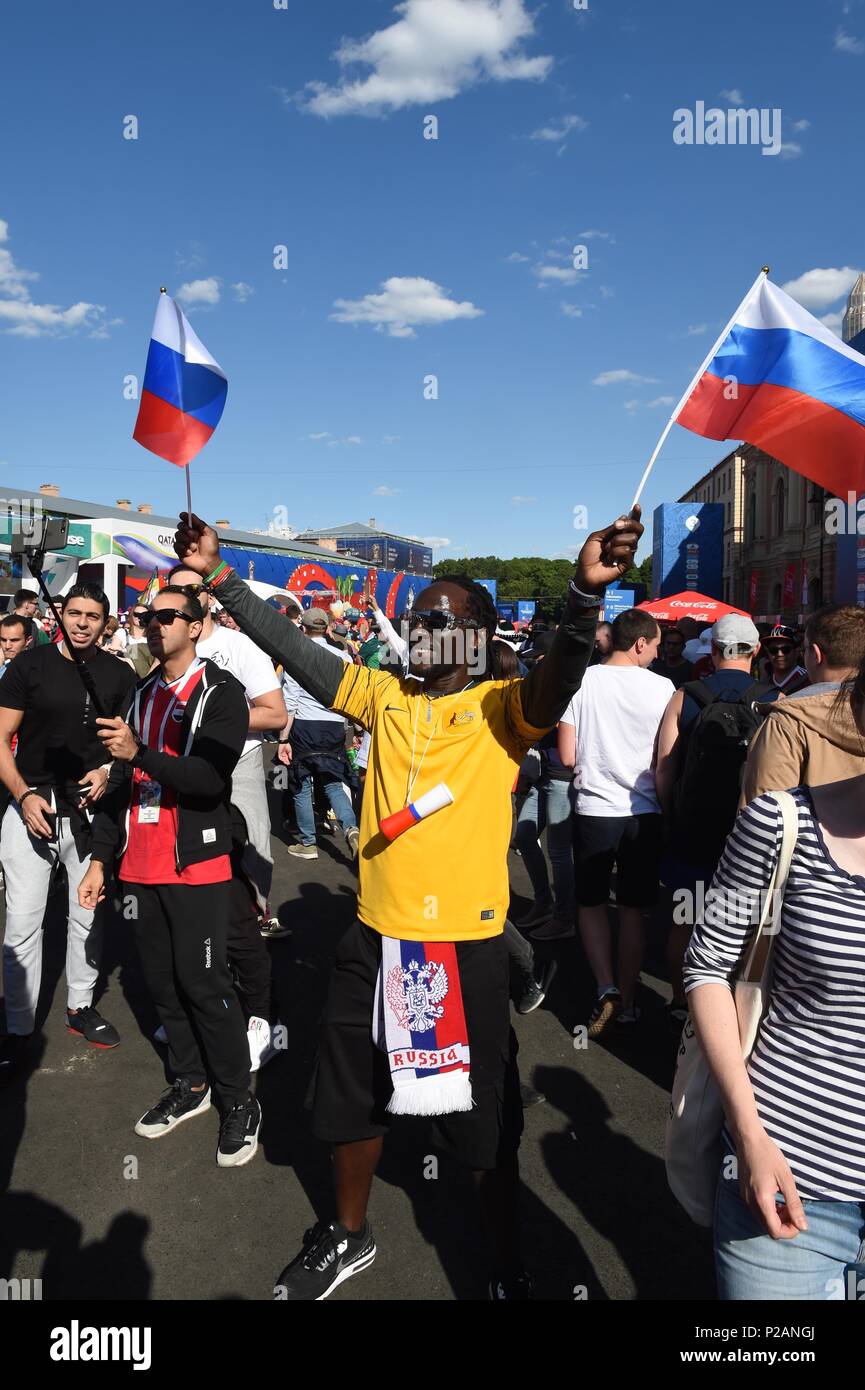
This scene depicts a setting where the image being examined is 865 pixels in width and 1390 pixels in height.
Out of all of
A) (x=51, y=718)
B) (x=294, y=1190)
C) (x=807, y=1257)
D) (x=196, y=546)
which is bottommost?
(x=294, y=1190)

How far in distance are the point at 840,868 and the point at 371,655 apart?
1039 cm

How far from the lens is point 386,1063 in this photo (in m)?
2.37

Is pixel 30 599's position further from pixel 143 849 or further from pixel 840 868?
pixel 840 868

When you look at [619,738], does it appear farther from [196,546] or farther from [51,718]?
[51,718]

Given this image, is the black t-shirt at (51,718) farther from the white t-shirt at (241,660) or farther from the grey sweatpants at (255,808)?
the grey sweatpants at (255,808)

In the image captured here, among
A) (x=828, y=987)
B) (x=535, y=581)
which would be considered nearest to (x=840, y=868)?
(x=828, y=987)

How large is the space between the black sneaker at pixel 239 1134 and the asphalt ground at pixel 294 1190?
0.04m

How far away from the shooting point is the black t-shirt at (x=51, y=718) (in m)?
3.74

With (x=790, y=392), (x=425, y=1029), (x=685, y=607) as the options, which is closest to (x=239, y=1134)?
(x=425, y=1029)

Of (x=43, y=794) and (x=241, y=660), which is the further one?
(x=241, y=660)

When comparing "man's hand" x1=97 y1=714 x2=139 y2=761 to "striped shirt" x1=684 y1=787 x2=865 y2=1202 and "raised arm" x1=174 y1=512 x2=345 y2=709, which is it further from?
"striped shirt" x1=684 y1=787 x2=865 y2=1202

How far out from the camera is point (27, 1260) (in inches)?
101

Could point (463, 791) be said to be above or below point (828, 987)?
above

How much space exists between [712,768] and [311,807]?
14.3 ft
